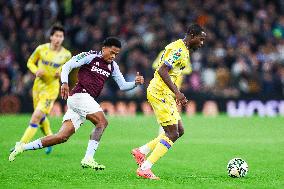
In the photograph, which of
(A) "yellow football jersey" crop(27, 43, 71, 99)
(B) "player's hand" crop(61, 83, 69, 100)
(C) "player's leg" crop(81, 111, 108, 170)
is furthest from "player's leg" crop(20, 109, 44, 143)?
(B) "player's hand" crop(61, 83, 69, 100)

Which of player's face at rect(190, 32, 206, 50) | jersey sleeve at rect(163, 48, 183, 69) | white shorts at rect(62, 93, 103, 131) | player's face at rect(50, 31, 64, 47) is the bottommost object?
white shorts at rect(62, 93, 103, 131)

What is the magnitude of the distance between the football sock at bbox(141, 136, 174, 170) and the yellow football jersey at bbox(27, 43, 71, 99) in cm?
471

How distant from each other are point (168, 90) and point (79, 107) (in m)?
1.40

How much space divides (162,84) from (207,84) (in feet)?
52.2

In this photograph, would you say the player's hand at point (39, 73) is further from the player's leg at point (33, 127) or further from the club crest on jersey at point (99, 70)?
the club crest on jersey at point (99, 70)

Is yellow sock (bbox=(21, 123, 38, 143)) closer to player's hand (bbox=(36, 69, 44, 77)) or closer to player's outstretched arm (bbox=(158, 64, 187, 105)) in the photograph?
player's hand (bbox=(36, 69, 44, 77))

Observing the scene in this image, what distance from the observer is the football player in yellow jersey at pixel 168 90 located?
37.2 feet

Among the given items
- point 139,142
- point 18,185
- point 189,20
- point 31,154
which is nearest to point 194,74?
point 189,20

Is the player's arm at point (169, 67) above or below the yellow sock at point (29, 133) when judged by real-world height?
above

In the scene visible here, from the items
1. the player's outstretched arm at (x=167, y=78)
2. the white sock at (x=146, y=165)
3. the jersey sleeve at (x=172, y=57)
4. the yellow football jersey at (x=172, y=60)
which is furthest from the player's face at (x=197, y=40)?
the white sock at (x=146, y=165)

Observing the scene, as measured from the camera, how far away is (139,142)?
17938mm

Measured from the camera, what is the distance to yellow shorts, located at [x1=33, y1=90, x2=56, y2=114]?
50.8 feet

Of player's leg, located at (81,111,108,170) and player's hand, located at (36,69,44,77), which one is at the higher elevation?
player's hand, located at (36,69,44,77)

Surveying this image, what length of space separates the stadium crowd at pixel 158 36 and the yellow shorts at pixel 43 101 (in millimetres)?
10572
